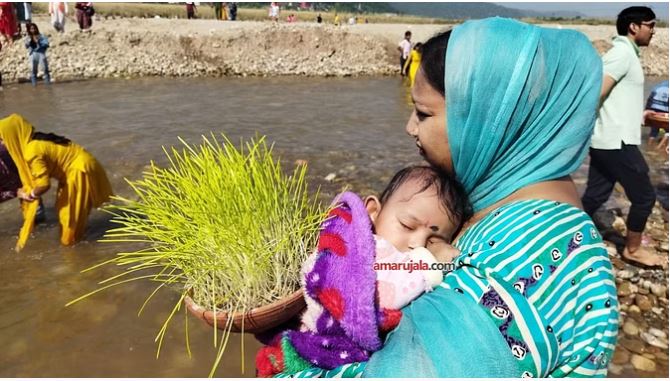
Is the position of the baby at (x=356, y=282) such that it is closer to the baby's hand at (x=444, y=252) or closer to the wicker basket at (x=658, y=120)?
the baby's hand at (x=444, y=252)

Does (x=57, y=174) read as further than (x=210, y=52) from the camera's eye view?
No

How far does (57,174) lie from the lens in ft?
18.7

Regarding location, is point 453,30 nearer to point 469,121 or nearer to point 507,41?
point 507,41

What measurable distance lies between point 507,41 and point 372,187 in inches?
253

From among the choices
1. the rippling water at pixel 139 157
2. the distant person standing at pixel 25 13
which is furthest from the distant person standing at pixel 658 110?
the distant person standing at pixel 25 13

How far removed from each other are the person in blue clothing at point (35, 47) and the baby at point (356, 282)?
18.2 m

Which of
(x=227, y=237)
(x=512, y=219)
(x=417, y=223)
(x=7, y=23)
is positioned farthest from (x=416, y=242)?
(x=7, y=23)

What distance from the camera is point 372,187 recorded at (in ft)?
25.3

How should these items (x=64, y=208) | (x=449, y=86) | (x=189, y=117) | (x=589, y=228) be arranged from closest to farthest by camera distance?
(x=589, y=228) → (x=449, y=86) → (x=64, y=208) → (x=189, y=117)

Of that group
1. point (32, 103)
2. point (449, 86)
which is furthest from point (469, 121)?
point (32, 103)

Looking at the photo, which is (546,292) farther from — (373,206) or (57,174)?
(57,174)

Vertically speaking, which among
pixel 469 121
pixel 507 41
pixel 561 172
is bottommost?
pixel 561 172

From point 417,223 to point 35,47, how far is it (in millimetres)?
18936

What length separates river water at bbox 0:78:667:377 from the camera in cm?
399
